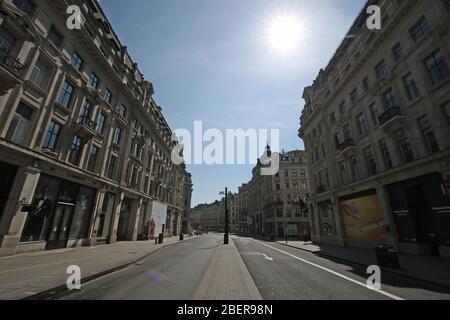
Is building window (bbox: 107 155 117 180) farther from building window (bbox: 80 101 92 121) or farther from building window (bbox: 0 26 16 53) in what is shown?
building window (bbox: 0 26 16 53)

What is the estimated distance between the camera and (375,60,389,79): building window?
1900cm

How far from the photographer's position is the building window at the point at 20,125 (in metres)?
12.7

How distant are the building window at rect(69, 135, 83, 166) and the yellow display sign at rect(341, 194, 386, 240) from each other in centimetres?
2671

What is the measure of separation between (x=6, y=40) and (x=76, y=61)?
5818 mm

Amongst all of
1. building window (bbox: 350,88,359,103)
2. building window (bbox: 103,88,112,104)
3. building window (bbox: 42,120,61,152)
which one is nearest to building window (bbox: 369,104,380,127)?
building window (bbox: 350,88,359,103)

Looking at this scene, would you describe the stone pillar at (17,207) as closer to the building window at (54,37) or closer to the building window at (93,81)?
the building window at (54,37)

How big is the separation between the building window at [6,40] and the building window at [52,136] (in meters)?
4.92

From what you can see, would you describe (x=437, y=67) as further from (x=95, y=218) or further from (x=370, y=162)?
(x=95, y=218)

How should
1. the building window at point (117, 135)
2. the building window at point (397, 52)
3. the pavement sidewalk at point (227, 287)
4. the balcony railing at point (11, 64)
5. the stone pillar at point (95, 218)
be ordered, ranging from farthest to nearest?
1. the building window at point (117, 135)
2. the stone pillar at point (95, 218)
3. the building window at point (397, 52)
4. the balcony railing at point (11, 64)
5. the pavement sidewalk at point (227, 287)

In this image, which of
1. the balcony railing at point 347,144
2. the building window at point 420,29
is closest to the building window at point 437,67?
the building window at point 420,29

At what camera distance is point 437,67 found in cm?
1460

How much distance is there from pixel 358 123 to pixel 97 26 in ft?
91.5
